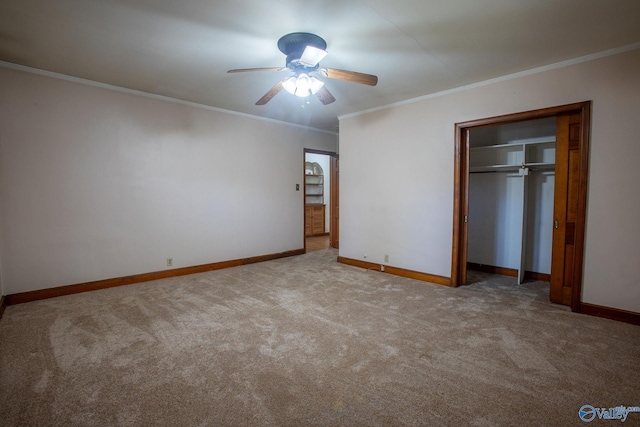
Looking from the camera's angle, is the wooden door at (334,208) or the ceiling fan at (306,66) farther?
the wooden door at (334,208)

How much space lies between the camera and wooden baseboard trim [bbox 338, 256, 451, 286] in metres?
3.96

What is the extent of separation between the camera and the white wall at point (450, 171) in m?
2.74

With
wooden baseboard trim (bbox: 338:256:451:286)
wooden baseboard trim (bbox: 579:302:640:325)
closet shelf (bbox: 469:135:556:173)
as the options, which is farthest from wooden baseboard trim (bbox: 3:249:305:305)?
wooden baseboard trim (bbox: 579:302:640:325)

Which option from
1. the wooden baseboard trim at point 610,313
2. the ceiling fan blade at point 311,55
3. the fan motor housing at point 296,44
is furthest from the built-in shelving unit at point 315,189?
the wooden baseboard trim at point 610,313

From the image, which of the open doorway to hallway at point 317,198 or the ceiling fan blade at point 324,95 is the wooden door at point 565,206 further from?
the open doorway to hallway at point 317,198

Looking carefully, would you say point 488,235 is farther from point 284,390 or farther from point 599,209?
point 284,390

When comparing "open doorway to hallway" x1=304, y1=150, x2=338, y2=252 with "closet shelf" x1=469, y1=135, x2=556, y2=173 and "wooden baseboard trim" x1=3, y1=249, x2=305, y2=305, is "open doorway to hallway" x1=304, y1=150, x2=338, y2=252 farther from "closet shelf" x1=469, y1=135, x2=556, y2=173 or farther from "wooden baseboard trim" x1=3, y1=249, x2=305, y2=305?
"closet shelf" x1=469, y1=135, x2=556, y2=173

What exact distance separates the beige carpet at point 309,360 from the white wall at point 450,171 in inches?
26.8

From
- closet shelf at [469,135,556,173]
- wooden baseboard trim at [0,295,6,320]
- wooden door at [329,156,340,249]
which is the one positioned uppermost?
closet shelf at [469,135,556,173]

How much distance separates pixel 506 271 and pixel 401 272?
1.65 metres

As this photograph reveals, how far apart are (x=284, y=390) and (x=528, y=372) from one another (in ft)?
5.43

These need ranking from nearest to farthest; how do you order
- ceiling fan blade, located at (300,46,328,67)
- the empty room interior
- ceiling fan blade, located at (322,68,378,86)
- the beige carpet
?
1. the beige carpet
2. the empty room interior
3. ceiling fan blade, located at (300,46,328,67)
4. ceiling fan blade, located at (322,68,378,86)

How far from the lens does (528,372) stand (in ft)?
6.56

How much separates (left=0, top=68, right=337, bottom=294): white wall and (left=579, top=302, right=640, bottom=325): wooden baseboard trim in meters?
4.42
